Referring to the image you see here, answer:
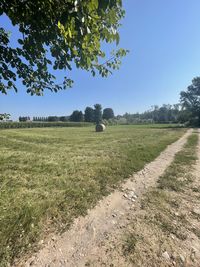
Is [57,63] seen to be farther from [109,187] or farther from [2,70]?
[109,187]

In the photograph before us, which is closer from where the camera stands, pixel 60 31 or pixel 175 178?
pixel 60 31

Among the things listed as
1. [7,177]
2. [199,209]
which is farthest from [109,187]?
[7,177]

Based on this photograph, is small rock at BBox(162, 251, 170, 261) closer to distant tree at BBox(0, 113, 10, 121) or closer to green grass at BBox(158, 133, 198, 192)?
green grass at BBox(158, 133, 198, 192)

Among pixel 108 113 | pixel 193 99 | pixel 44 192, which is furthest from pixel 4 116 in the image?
pixel 108 113

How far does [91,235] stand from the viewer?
2.84m

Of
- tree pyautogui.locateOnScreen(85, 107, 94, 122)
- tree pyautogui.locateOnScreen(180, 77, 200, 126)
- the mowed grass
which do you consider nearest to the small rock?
the mowed grass

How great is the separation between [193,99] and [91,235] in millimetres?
54189

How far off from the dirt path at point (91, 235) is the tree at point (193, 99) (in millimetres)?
49469

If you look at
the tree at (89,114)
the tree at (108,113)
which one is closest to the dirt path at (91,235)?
the tree at (89,114)

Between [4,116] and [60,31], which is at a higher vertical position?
[60,31]

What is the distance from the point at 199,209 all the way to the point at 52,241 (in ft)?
9.53

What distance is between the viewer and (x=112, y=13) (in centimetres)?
224

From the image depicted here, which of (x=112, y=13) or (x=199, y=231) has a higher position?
(x=112, y=13)

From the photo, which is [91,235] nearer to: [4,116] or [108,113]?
[4,116]
